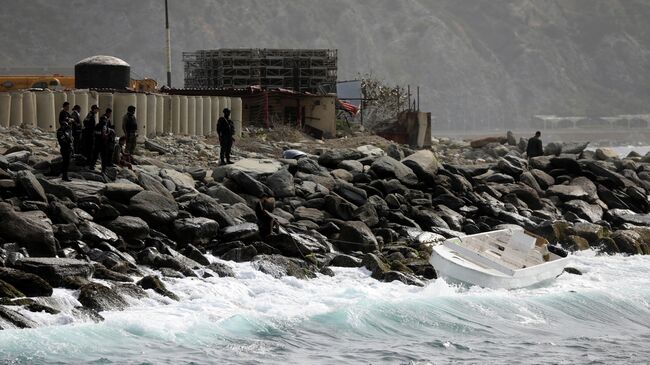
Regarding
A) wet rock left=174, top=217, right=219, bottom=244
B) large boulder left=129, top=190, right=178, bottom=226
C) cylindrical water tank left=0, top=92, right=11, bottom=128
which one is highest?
cylindrical water tank left=0, top=92, right=11, bottom=128

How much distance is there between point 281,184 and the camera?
31062 mm

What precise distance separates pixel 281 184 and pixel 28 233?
31.9 feet

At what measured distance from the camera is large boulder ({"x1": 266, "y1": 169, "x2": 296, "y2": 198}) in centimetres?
3083

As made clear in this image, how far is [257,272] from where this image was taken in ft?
80.1

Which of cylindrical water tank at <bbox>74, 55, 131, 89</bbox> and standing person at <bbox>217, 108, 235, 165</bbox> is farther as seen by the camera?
cylindrical water tank at <bbox>74, 55, 131, 89</bbox>

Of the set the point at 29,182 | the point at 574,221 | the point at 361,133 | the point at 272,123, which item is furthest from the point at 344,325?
the point at 361,133

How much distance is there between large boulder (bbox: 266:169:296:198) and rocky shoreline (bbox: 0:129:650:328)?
4 cm

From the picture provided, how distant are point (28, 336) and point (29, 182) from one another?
259 inches

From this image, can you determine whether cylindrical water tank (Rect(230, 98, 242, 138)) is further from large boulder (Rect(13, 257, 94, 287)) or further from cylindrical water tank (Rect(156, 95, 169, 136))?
large boulder (Rect(13, 257, 94, 287))

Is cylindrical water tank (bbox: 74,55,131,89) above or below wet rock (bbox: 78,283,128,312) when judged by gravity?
above

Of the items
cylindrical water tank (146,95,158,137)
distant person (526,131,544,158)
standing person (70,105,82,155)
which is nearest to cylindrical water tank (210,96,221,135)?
cylindrical water tank (146,95,158,137)

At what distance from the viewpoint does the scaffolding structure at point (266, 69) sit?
63.8 metres

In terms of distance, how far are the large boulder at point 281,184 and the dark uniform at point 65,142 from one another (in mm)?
6136

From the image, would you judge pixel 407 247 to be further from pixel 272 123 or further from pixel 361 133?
pixel 361 133
